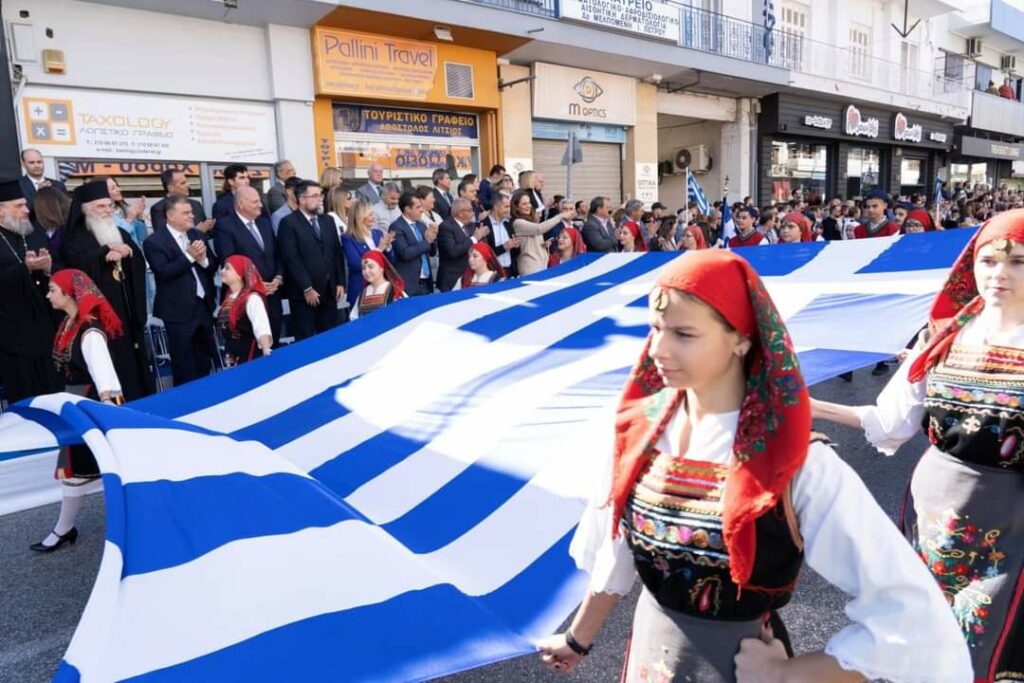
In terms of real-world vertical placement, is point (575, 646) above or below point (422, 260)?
below

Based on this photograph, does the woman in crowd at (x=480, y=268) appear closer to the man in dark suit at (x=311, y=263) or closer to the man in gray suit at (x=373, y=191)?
the man in dark suit at (x=311, y=263)

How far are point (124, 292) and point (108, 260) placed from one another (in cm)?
29

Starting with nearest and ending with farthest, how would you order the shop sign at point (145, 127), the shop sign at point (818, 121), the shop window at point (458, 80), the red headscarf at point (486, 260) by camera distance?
the red headscarf at point (486, 260) < the shop sign at point (145, 127) < the shop window at point (458, 80) < the shop sign at point (818, 121)

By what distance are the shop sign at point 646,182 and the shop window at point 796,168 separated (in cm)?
528

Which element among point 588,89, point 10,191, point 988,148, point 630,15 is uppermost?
point 630,15

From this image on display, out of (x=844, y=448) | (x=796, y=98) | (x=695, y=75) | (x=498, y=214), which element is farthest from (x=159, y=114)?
(x=796, y=98)

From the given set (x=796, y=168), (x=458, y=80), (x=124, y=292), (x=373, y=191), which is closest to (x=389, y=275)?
A: (x=124, y=292)

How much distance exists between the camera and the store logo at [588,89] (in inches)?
550

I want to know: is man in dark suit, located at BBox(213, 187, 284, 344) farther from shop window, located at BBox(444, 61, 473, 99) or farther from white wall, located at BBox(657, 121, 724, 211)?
white wall, located at BBox(657, 121, 724, 211)

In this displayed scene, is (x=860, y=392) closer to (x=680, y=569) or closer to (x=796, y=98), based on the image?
(x=680, y=569)

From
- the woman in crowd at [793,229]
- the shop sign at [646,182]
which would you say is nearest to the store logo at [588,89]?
the shop sign at [646,182]

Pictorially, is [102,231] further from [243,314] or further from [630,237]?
[630,237]

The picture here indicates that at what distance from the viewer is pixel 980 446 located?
2090 mm

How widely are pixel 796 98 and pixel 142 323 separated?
1820cm
